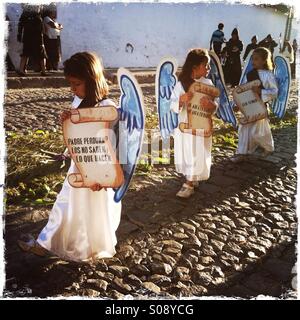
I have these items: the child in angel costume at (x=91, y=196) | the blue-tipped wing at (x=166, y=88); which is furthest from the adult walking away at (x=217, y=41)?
the child in angel costume at (x=91, y=196)

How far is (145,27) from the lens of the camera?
40.7ft

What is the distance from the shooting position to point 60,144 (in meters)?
5.74

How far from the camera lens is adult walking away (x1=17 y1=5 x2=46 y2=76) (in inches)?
342

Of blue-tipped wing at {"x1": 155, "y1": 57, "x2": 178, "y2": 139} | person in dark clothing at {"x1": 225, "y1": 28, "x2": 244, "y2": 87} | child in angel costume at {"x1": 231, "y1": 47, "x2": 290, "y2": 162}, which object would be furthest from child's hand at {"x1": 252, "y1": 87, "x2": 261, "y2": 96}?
person in dark clothing at {"x1": 225, "y1": 28, "x2": 244, "y2": 87}

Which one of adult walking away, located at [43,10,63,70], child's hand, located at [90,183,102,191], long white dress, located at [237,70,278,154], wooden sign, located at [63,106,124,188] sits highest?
adult walking away, located at [43,10,63,70]

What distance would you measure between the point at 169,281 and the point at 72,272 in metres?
0.71

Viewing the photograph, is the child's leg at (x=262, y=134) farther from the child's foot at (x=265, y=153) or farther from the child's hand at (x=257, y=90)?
the child's hand at (x=257, y=90)

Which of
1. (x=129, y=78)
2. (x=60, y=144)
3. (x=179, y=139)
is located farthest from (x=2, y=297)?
(x=60, y=144)

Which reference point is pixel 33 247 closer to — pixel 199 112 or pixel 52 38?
pixel 199 112

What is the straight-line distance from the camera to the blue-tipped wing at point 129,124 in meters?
2.72

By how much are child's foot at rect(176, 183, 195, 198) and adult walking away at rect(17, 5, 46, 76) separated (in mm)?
5955

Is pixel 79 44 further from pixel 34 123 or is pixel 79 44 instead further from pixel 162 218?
pixel 162 218

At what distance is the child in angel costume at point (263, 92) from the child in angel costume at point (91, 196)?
10.1 ft

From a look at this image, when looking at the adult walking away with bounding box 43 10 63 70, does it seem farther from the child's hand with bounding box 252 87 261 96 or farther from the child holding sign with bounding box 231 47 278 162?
the child's hand with bounding box 252 87 261 96
